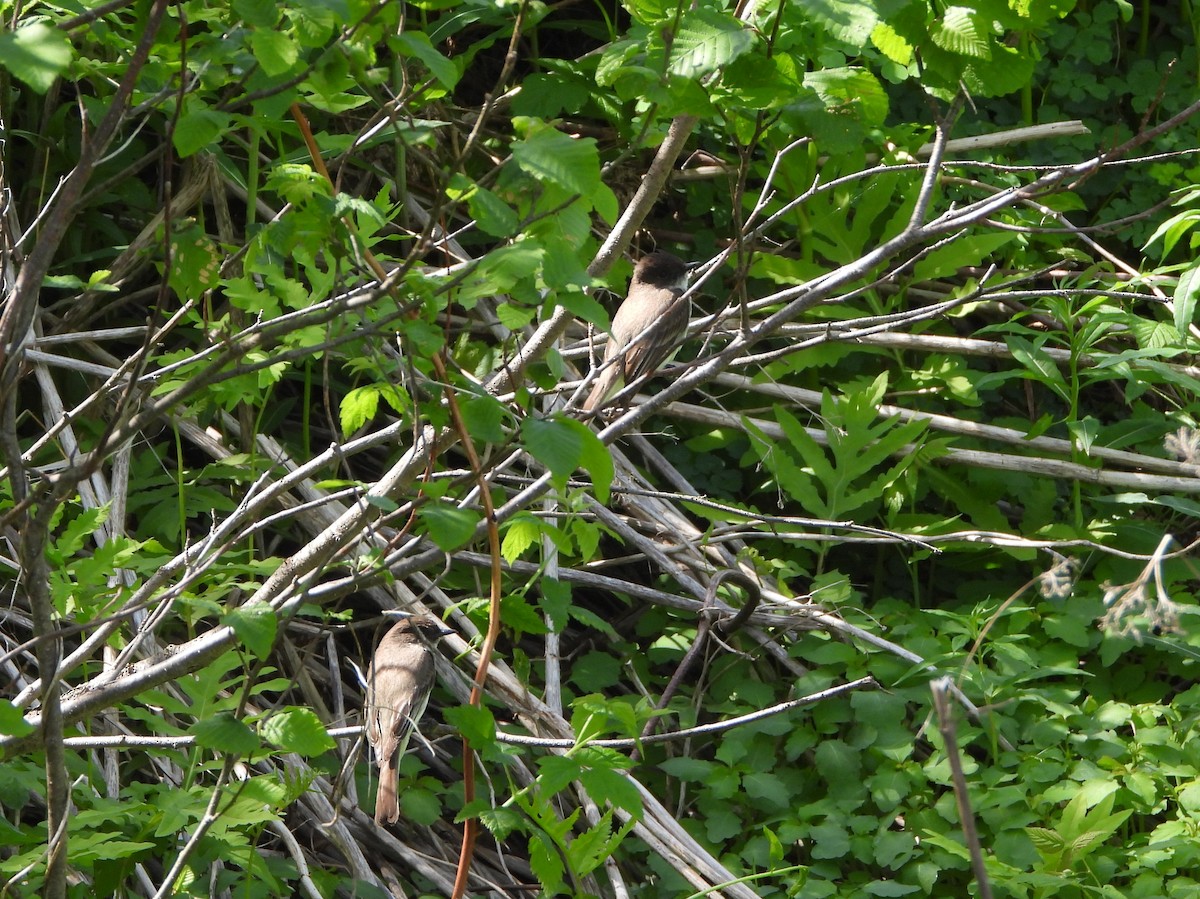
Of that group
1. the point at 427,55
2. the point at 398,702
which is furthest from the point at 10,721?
the point at 398,702

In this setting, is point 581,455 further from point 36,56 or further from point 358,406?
point 36,56

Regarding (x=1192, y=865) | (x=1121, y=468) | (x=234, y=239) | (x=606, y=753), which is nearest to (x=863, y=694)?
(x=1192, y=865)

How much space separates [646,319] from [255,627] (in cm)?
235

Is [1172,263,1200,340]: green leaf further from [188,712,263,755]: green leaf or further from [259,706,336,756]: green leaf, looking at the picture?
[188,712,263,755]: green leaf

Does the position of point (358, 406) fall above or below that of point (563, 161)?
below

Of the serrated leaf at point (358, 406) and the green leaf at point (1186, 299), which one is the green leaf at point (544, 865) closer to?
the serrated leaf at point (358, 406)

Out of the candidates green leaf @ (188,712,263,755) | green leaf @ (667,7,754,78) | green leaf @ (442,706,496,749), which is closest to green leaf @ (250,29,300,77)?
green leaf @ (667,7,754,78)

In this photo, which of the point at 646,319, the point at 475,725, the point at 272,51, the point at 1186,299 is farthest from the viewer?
the point at 646,319

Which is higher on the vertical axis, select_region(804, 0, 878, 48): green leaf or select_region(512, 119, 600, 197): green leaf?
select_region(804, 0, 878, 48): green leaf

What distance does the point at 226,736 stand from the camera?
6.71 feet

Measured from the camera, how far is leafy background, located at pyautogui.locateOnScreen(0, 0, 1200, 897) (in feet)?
6.79

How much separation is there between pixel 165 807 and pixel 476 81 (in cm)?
329

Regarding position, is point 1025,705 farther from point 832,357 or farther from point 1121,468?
point 832,357

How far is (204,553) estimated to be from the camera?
8.34ft
